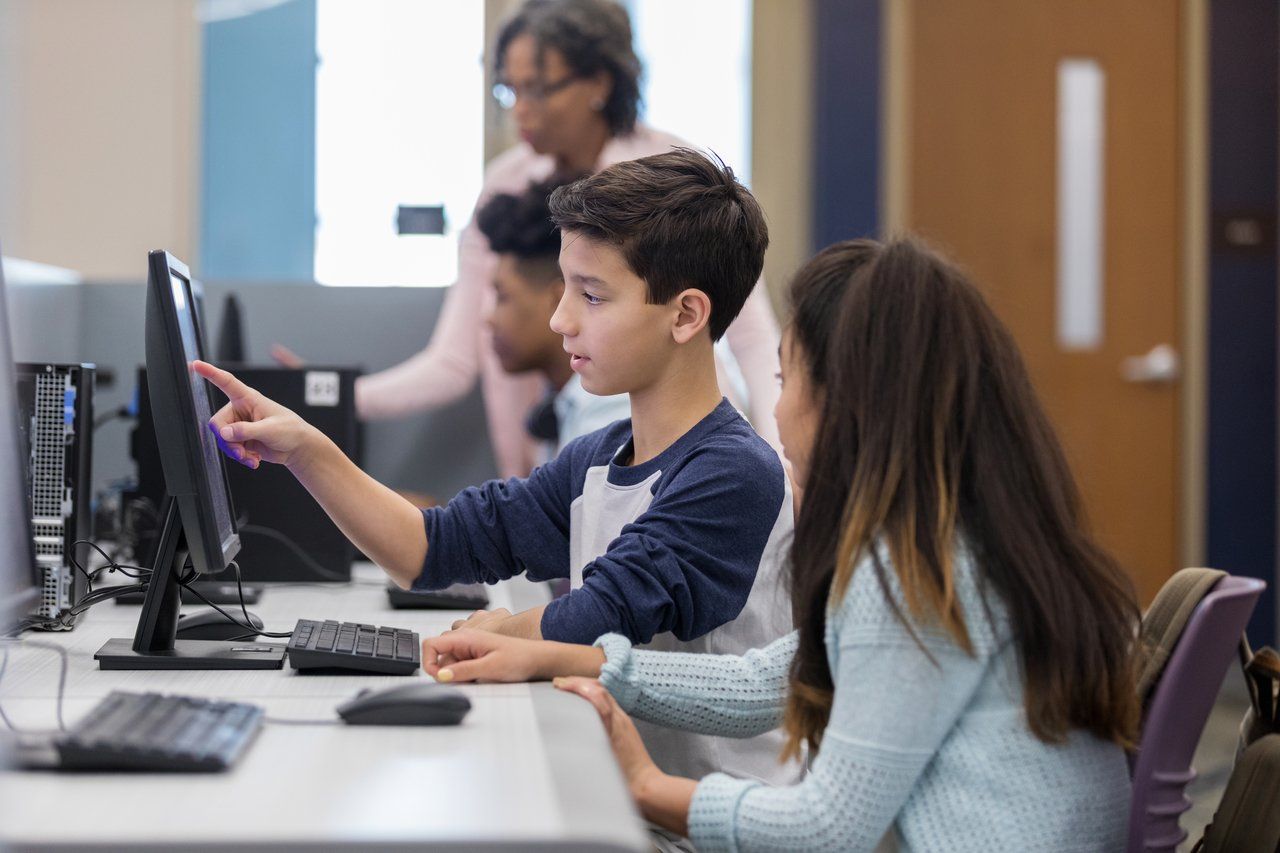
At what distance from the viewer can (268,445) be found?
3.99 feet

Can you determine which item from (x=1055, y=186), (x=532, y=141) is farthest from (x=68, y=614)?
(x=1055, y=186)

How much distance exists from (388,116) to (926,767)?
2.79 meters

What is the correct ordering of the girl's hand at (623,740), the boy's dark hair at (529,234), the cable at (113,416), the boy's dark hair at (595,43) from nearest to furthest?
1. the girl's hand at (623,740)
2. the cable at (113,416)
3. the boy's dark hair at (529,234)
4. the boy's dark hair at (595,43)

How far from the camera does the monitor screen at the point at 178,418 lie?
3.53 ft

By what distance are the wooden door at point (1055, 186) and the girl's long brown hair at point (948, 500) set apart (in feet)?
8.90

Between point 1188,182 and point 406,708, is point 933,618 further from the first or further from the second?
point 1188,182

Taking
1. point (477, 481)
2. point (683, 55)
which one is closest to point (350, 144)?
point (683, 55)

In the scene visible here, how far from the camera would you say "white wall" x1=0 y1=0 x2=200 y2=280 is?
332 centimetres

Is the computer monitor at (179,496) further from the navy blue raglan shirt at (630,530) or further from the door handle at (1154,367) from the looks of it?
the door handle at (1154,367)

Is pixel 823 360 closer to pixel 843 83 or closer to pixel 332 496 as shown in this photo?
pixel 332 496

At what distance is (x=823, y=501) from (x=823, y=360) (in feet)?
0.38

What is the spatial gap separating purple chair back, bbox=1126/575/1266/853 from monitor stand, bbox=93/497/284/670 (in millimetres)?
710

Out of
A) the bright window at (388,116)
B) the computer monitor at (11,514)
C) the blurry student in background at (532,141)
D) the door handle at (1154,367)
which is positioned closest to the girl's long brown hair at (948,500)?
the computer monitor at (11,514)

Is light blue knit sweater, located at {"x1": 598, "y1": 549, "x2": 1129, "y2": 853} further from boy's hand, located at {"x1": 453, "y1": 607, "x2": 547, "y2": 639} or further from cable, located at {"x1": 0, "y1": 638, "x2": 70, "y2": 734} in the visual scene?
cable, located at {"x1": 0, "y1": 638, "x2": 70, "y2": 734}
